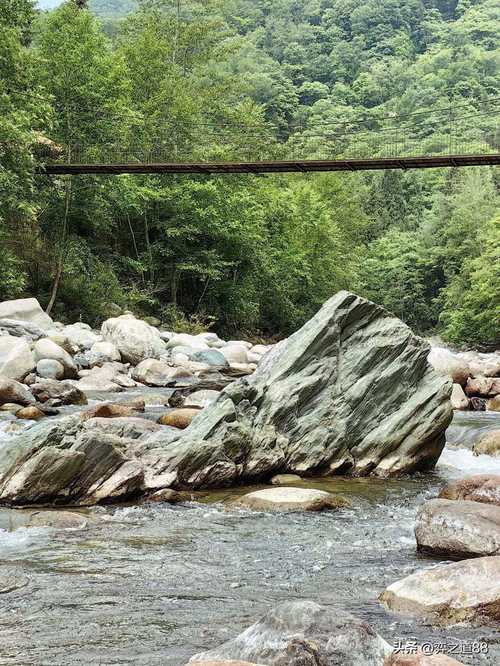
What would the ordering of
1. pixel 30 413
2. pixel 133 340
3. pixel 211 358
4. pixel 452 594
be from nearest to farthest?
pixel 452 594, pixel 30 413, pixel 133 340, pixel 211 358

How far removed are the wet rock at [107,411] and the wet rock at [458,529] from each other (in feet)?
15.6

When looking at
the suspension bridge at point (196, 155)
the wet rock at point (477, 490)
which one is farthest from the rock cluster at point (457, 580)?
the suspension bridge at point (196, 155)

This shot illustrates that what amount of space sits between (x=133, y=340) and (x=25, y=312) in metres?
2.43

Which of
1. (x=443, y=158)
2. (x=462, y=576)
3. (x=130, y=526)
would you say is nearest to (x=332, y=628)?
(x=462, y=576)

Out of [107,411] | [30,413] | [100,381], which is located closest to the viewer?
[107,411]

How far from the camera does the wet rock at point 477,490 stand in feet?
18.0

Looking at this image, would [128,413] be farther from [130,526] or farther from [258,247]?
[258,247]

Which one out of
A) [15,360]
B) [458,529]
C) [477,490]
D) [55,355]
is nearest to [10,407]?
[15,360]

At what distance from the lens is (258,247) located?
26.6m

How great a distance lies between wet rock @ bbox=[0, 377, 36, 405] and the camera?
9.94 m

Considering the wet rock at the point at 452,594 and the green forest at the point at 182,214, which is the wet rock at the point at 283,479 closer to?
the wet rock at the point at 452,594

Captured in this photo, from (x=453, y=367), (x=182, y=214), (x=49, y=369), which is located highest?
(x=182, y=214)

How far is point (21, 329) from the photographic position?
14.6 m

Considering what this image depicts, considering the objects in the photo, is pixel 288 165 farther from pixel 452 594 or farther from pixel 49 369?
pixel 452 594
